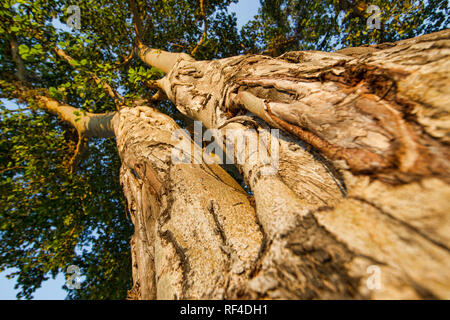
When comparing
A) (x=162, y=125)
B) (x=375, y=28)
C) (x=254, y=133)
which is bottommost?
(x=254, y=133)

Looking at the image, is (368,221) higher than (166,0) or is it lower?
lower

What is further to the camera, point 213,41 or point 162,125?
point 213,41

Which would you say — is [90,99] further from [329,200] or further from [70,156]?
[329,200]

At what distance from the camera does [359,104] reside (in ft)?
2.87

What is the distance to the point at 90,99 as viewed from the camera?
3398mm

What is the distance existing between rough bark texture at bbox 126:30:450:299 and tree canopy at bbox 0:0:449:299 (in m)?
2.66

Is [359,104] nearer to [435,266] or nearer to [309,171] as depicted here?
[309,171]

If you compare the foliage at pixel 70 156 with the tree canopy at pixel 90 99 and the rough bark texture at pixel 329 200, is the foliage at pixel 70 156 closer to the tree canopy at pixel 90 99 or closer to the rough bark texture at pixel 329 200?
the tree canopy at pixel 90 99

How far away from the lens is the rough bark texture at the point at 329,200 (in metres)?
0.56

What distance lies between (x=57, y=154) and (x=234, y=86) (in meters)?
4.92

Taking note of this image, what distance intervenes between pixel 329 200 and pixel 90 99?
164 inches

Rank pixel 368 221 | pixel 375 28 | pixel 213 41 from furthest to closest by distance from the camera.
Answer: pixel 213 41 → pixel 375 28 → pixel 368 221
